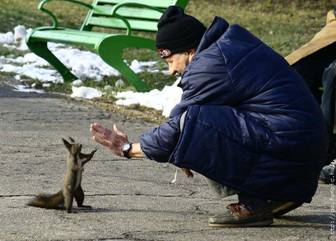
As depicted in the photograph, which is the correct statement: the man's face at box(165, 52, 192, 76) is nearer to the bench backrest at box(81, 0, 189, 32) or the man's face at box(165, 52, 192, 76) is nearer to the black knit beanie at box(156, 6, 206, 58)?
the black knit beanie at box(156, 6, 206, 58)

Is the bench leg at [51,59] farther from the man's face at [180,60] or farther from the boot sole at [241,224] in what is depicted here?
the boot sole at [241,224]

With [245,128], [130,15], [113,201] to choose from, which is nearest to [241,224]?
[245,128]

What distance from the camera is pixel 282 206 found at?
4.68 metres

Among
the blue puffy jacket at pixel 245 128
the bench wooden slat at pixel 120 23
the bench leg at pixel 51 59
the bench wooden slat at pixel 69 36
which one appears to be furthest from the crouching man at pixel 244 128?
the bench leg at pixel 51 59

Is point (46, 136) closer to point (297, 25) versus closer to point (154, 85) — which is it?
point (154, 85)

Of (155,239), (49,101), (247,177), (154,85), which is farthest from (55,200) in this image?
(154,85)

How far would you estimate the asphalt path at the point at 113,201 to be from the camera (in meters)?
4.46

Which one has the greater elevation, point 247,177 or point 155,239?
point 247,177

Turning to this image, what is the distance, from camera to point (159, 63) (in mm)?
11492

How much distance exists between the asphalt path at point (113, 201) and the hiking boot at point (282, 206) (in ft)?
0.23

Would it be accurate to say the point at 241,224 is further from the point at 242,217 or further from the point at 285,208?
the point at 285,208

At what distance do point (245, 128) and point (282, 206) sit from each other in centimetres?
52

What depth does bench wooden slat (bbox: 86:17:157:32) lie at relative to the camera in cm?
983

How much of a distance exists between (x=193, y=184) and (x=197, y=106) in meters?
1.43
